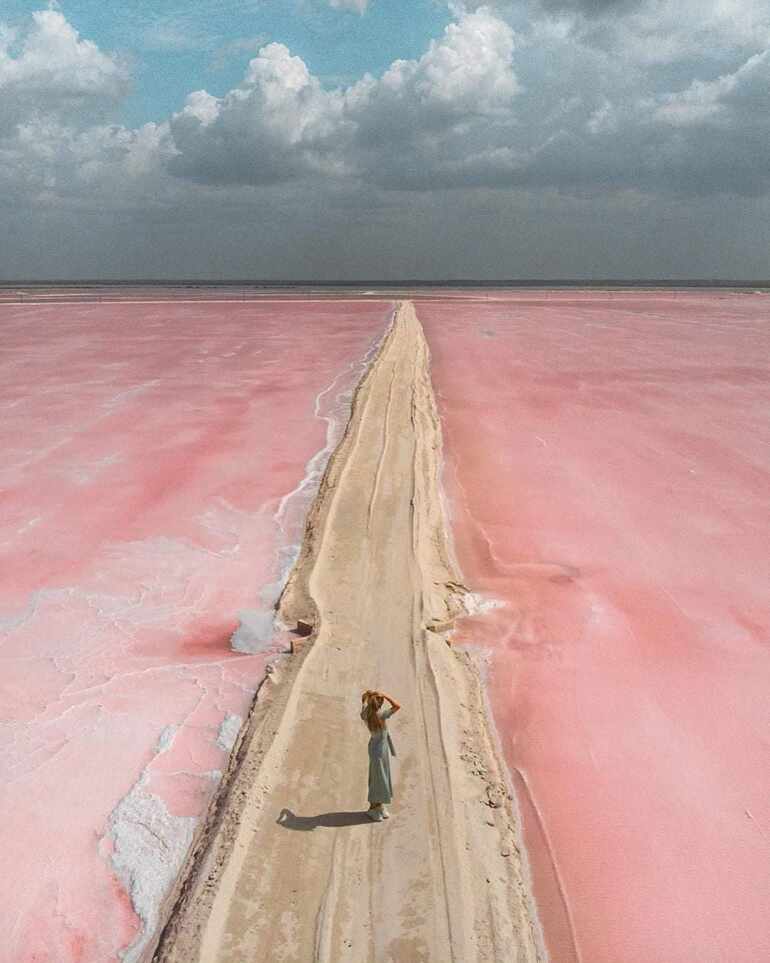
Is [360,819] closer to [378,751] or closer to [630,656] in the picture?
[378,751]

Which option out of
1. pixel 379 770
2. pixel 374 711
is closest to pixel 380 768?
pixel 379 770

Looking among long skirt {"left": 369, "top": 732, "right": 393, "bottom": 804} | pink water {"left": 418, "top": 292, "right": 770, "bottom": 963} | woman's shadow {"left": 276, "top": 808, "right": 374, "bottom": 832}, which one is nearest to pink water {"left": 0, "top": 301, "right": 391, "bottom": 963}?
woman's shadow {"left": 276, "top": 808, "right": 374, "bottom": 832}

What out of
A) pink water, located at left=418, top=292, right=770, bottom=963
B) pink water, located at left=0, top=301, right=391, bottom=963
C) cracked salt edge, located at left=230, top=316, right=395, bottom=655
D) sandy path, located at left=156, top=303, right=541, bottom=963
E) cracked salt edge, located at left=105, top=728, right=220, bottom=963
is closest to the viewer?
sandy path, located at left=156, top=303, right=541, bottom=963

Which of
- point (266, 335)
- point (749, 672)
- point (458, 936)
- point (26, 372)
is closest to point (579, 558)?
point (749, 672)

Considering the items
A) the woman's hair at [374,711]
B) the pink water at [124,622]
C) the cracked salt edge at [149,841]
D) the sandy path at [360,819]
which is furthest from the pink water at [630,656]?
the pink water at [124,622]

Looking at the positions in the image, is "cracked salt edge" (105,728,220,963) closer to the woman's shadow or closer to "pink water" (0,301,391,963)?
"pink water" (0,301,391,963)

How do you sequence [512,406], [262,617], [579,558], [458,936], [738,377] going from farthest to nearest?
[738,377] → [512,406] → [579,558] → [262,617] → [458,936]

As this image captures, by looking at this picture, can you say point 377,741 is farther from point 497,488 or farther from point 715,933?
point 497,488
